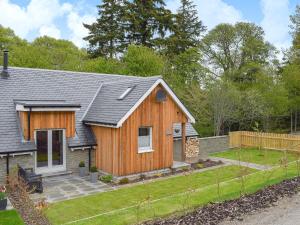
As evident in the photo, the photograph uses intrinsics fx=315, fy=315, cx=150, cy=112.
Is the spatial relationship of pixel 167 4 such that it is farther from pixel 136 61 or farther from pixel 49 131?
pixel 49 131

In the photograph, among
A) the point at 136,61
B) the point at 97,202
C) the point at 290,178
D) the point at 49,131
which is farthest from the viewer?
the point at 136,61

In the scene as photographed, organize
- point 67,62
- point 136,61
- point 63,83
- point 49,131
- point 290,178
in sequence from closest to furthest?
point 290,178 < point 49,131 < point 63,83 < point 136,61 < point 67,62

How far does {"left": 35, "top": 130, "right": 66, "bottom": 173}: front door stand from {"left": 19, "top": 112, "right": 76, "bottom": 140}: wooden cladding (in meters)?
0.71

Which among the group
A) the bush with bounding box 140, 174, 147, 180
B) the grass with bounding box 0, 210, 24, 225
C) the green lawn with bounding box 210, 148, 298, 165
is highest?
the green lawn with bounding box 210, 148, 298, 165

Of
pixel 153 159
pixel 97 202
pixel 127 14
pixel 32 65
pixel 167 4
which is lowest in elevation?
pixel 97 202

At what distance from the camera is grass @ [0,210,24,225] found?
31.4ft

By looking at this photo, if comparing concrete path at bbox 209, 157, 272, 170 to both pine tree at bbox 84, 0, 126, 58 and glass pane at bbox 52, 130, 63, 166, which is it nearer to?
glass pane at bbox 52, 130, 63, 166

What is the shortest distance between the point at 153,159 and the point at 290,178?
662 centimetres

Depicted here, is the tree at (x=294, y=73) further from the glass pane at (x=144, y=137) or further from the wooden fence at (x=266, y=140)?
the glass pane at (x=144, y=137)

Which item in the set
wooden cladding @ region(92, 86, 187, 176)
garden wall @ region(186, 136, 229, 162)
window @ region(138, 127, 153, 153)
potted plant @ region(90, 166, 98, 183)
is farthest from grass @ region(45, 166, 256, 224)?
garden wall @ region(186, 136, 229, 162)

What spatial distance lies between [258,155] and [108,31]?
24980mm

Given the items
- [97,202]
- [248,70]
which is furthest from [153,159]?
[248,70]

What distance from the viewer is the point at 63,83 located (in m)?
18.8

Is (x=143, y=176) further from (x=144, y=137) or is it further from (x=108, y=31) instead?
(x=108, y=31)
